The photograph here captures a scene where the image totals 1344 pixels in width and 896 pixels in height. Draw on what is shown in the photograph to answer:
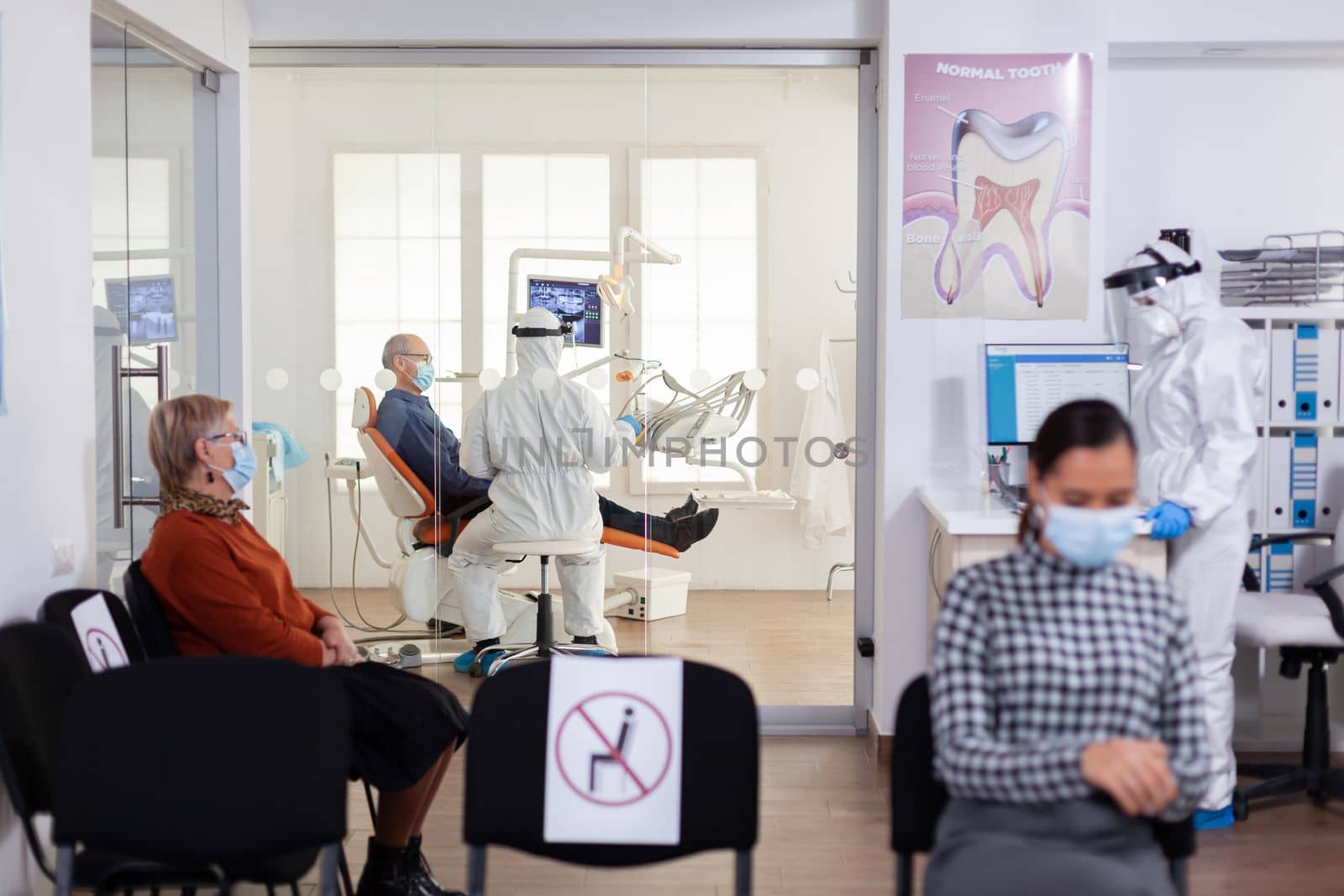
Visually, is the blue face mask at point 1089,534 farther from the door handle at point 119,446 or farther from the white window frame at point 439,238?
the white window frame at point 439,238

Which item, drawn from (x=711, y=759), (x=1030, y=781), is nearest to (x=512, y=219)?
(x=711, y=759)

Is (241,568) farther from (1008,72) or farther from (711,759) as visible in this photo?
(1008,72)

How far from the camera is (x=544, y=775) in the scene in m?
2.00

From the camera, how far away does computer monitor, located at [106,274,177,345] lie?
3326mm

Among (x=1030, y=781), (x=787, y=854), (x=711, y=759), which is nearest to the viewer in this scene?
(x=1030, y=781)

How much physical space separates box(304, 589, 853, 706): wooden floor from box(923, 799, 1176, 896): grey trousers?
8.29 feet

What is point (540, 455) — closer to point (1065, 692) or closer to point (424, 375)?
point (424, 375)

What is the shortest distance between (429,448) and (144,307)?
1.12 metres

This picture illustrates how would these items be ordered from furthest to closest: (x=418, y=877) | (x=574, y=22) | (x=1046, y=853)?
(x=574, y=22)
(x=418, y=877)
(x=1046, y=853)

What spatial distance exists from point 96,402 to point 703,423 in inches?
77.2

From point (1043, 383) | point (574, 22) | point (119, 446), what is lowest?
point (119, 446)

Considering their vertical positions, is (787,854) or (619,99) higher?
(619,99)

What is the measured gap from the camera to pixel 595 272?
13.9 ft

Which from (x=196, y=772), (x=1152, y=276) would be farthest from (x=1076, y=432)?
(x=1152, y=276)
